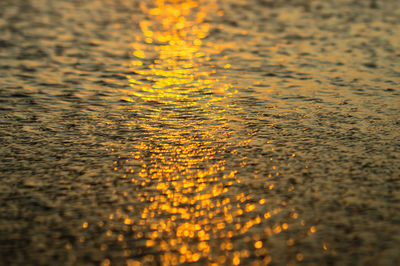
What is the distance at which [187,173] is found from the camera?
900cm

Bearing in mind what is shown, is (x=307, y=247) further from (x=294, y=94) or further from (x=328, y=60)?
(x=328, y=60)

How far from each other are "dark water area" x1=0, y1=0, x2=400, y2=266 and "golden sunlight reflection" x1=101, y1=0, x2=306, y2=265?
0.03 m

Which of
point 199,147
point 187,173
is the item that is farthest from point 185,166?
point 199,147

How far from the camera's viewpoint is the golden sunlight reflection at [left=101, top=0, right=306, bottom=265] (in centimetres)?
702

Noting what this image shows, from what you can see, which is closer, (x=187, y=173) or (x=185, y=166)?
(x=187, y=173)

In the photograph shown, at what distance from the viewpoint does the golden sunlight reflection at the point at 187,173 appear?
7023mm

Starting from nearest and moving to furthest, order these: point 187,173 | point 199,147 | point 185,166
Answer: point 187,173 < point 185,166 < point 199,147

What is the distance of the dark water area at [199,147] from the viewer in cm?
707

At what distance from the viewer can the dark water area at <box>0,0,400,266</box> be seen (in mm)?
7074

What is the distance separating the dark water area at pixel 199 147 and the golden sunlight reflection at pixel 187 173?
0.08ft

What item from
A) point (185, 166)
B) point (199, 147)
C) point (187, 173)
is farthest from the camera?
point (199, 147)

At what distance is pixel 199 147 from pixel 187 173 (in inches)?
42.8

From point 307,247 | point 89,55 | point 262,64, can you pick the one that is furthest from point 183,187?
point 89,55

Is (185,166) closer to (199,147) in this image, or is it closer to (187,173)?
(187,173)
